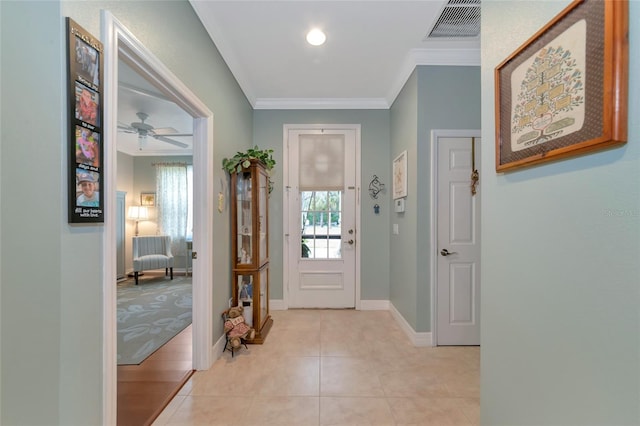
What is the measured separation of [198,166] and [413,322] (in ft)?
8.16

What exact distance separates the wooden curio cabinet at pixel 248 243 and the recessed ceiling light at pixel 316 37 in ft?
3.88

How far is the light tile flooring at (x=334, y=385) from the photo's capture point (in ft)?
5.64

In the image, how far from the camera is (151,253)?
18.0ft

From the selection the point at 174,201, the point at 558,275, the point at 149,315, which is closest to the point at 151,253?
the point at 174,201

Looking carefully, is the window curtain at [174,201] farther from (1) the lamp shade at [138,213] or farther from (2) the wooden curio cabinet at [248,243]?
(2) the wooden curio cabinet at [248,243]

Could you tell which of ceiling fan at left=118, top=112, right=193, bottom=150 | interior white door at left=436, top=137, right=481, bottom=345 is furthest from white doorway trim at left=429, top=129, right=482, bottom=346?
ceiling fan at left=118, top=112, right=193, bottom=150

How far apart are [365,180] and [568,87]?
2844mm

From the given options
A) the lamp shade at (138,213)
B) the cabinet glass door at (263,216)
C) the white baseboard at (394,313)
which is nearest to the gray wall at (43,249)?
the white baseboard at (394,313)

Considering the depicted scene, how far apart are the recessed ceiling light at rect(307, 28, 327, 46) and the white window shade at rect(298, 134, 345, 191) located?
1409mm

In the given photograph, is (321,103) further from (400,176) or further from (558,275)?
(558,275)

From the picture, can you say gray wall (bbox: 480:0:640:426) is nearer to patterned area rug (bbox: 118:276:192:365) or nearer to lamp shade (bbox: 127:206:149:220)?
patterned area rug (bbox: 118:276:192:365)

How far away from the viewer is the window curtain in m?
6.04

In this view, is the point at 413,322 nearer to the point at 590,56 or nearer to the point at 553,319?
the point at 553,319

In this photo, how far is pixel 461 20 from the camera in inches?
89.0
